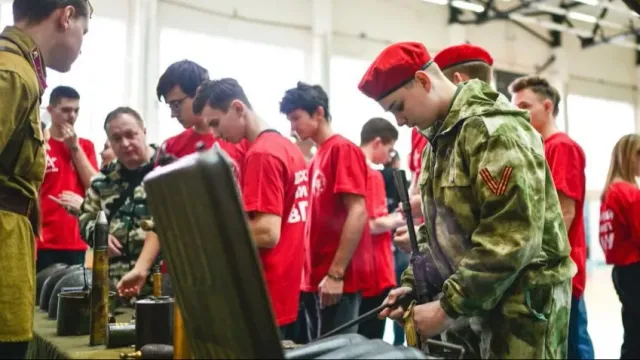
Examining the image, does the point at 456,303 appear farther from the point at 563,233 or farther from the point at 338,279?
the point at 338,279

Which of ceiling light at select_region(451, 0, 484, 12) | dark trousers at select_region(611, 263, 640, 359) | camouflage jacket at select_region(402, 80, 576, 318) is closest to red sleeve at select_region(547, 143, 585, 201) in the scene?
dark trousers at select_region(611, 263, 640, 359)

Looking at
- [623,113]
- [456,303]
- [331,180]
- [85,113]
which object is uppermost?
[623,113]

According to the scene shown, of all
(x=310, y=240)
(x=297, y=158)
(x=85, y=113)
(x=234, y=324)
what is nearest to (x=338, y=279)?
(x=310, y=240)

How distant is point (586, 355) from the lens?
2.65 metres

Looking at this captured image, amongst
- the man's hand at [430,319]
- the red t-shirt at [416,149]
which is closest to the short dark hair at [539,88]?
the red t-shirt at [416,149]

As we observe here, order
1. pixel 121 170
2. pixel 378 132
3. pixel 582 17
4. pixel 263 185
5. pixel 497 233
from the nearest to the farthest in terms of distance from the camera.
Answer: pixel 497 233
pixel 263 185
pixel 121 170
pixel 378 132
pixel 582 17

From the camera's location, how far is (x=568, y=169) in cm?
241

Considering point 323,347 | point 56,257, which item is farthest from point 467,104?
point 56,257

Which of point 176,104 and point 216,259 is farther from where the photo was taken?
point 176,104

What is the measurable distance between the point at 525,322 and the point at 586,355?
1.57 metres

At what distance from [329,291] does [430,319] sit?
1.15m

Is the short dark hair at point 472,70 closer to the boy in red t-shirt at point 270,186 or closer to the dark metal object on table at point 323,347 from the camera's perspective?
the boy in red t-shirt at point 270,186

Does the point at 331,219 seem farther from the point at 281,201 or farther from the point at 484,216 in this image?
the point at 484,216

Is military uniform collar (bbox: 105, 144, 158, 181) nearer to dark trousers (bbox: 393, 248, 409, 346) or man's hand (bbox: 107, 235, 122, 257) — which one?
man's hand (bbox: 107, 235, 122, 257)
